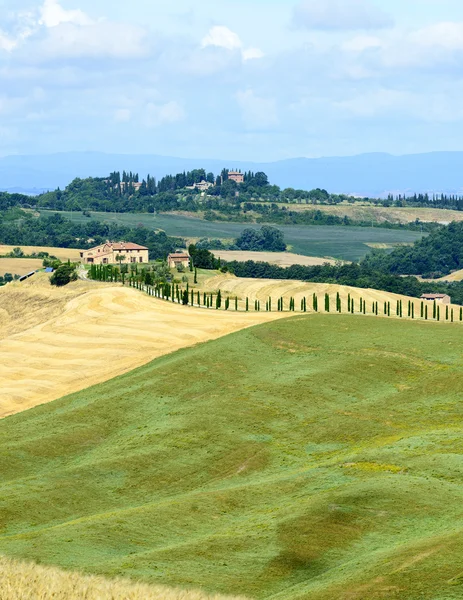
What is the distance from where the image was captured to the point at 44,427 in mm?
79625

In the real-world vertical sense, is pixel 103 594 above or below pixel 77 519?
above

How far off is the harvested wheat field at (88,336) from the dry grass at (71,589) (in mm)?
55819

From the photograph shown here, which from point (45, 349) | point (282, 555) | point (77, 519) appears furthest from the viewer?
point (45, 349)

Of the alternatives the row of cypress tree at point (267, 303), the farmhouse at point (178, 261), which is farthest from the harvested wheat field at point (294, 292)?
the farmhouse at point (178, 261)

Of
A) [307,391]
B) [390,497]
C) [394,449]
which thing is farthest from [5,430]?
[390,497]

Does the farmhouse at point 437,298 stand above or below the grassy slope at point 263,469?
below

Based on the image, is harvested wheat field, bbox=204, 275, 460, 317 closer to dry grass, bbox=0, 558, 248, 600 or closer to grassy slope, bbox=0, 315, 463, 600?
grassy slope, bbox=0, 315, 463, 600

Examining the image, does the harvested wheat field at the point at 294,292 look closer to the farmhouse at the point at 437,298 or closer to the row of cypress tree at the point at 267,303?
the row of cypress tree at the point at 267,303

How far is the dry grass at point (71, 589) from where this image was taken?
35.1 m

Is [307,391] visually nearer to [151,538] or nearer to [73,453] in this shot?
[73,453]

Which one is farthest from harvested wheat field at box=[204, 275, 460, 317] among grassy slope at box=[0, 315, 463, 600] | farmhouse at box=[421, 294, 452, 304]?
grassy slope at box=[0, 315, 463, 600]

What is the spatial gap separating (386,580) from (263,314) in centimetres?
8736

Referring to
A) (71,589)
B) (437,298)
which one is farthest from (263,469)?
(437,298)

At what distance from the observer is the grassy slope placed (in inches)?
1786
